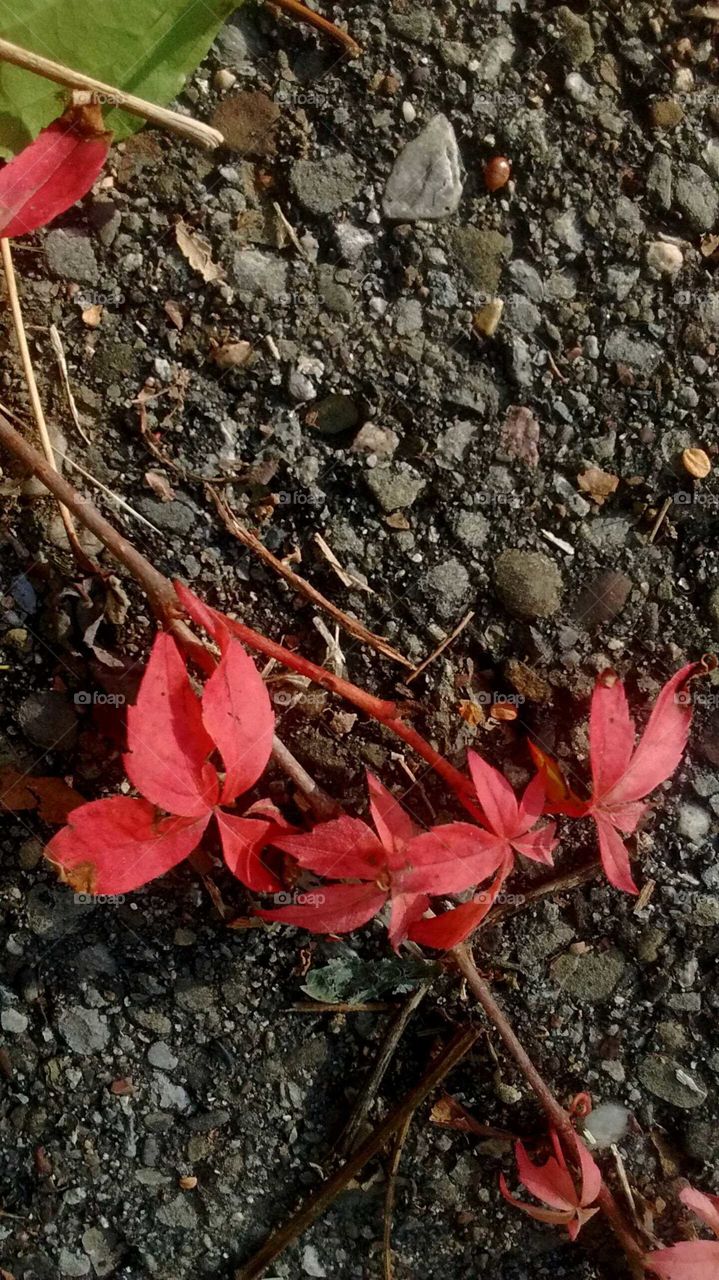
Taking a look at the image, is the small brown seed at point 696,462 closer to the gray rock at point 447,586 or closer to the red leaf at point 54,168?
the gray rock at point 447,586

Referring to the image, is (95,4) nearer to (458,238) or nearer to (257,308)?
(257,308)

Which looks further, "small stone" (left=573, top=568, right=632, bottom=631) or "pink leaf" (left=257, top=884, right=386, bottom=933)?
"small stone" (left=573, top=568, right=632, bottom=631)

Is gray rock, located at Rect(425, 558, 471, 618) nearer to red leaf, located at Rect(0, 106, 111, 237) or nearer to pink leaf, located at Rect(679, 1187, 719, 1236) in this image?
red leaf, located at Rect(0, 106, 111, 237)

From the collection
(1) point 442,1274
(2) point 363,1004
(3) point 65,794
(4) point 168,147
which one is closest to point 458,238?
(4) point 168,147

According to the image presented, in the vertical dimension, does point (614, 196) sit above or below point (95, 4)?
below

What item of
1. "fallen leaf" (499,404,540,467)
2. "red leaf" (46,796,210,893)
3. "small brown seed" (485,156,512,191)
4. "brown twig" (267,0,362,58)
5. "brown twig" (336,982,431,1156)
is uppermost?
"brown twig" (267,0,362,58)

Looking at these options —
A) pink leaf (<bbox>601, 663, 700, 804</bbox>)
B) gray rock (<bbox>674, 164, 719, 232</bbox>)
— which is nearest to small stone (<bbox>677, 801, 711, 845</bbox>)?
pink leaf (<bbox>601, 663, 700, 804</bbox>)

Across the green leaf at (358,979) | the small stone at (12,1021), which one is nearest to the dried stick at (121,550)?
the green leaf at (358,979)
